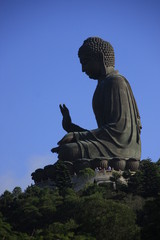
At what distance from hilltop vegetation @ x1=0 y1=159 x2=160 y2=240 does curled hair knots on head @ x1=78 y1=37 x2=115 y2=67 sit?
29.5 ft

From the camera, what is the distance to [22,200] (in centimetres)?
2519

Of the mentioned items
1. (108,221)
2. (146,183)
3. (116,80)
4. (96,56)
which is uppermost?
(96,56)

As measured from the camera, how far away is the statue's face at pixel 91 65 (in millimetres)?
36875

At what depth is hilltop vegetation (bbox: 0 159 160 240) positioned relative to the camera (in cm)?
1752

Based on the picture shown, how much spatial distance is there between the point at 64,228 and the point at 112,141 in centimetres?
1494

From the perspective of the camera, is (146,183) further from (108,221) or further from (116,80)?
(116,80)

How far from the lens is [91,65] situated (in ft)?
121

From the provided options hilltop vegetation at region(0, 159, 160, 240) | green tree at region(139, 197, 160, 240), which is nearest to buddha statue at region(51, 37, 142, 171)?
hilltop vegetation at region(0, 159, 160, 240)

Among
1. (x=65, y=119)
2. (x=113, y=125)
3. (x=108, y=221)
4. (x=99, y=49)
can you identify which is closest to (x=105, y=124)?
(x=113, y=125)

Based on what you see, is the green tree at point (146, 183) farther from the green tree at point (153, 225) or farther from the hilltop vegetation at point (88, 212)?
the green tree at point (153, 225)

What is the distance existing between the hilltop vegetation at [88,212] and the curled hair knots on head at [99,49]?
8979mm

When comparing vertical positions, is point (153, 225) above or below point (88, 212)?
below

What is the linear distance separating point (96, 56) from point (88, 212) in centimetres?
1721

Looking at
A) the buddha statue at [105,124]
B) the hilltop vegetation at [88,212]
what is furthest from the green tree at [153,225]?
the buddha statue at [105,124]
